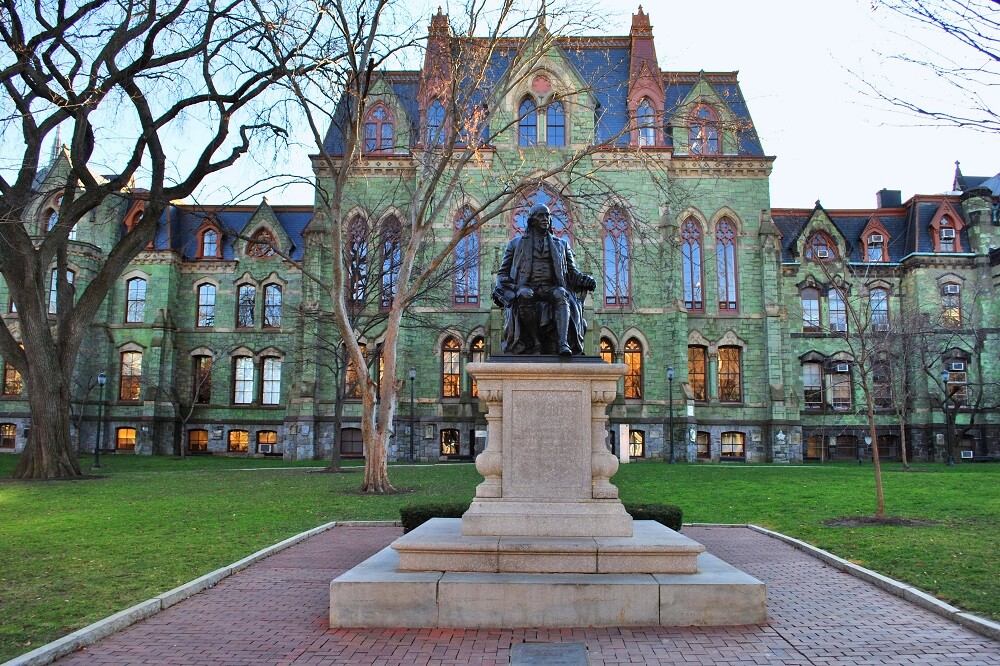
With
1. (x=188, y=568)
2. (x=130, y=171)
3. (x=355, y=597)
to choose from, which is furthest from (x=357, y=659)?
(x=130, y=171)

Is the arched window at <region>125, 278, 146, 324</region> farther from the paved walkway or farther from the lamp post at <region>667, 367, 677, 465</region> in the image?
the paved walkway

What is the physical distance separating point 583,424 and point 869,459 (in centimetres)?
3684

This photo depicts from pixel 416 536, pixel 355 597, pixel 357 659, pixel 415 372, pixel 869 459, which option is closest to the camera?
pixel 357 659

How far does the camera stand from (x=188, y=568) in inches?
367

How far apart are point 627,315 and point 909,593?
29402 mm

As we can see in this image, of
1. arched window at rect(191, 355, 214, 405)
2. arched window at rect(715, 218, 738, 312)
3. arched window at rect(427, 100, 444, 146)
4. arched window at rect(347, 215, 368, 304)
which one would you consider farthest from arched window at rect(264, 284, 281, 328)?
arched window at rect(715, 218, 738, 312)

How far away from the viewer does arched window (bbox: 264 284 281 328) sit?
42.2 meters

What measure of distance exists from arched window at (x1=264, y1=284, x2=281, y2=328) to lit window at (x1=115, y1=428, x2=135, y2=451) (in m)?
9.15

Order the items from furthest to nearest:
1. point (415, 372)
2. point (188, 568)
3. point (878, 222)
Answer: point (878, 222)
point (415, 372)
point (188, 568)

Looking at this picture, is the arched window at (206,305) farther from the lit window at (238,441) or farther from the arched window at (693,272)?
the arched window at (693,272)

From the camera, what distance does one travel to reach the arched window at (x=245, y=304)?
42.4 meters

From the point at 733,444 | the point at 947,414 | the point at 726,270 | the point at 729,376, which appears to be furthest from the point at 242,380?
the point at 947,414

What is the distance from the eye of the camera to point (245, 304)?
42562mm

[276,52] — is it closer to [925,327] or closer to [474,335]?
[474,335]
